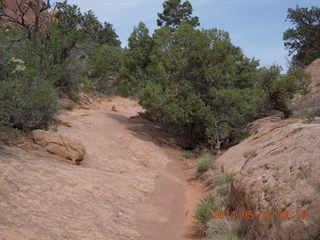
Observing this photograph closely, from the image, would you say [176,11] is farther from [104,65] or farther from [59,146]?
[59,146]

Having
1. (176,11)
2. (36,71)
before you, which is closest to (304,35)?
(176,11)

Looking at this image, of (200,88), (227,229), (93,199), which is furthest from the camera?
(200,88)

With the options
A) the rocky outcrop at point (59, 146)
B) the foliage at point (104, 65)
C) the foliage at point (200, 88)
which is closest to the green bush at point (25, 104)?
the rocky outcrop at point (59, 146)

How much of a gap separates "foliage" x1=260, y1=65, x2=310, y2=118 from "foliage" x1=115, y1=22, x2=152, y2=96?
6288 mm

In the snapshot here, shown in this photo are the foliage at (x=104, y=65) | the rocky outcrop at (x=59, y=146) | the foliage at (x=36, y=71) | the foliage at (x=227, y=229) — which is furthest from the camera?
the foliage at (x=104, y=65)

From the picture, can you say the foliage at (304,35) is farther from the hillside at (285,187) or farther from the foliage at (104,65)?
the hillside at (285,187)

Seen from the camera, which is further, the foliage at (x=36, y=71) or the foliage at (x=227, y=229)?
the foliage at (x=36, y=71)

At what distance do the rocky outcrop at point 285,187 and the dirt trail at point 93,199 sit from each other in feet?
5.48

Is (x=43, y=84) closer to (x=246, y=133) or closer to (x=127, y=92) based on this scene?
(x=127, y=92)

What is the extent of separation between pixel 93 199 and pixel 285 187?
386cm

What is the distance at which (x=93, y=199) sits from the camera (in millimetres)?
6887

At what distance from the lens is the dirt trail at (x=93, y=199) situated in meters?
5.26

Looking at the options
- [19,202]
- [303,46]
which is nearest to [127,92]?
[19,202]

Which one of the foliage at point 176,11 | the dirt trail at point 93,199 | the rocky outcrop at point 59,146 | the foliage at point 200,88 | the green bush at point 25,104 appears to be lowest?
the dirt trail at point 93,199
